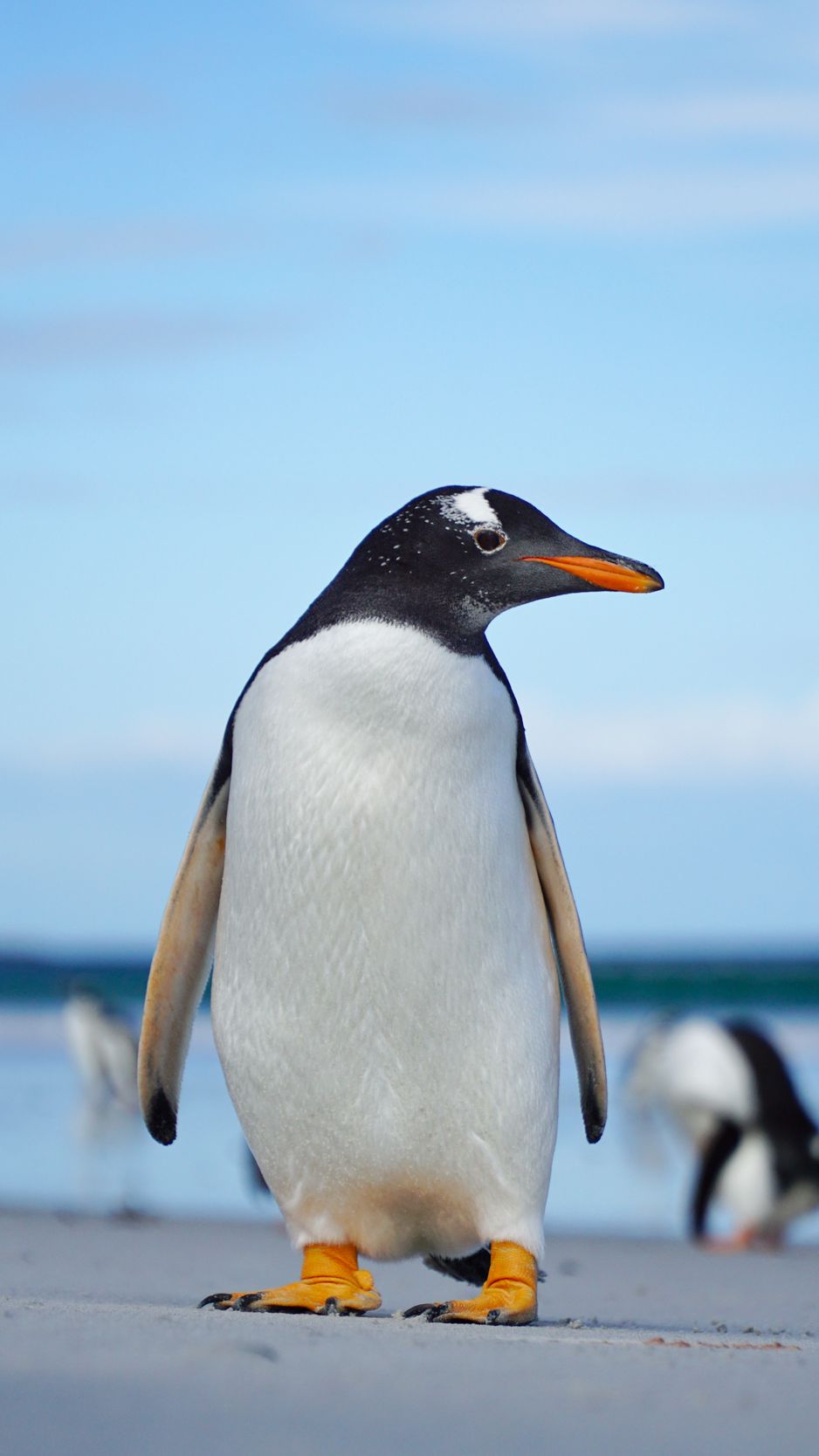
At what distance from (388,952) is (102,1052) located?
26.7 feet

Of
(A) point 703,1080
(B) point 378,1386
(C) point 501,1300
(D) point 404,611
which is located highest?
(D) point 404,611

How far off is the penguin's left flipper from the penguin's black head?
427 millimetres

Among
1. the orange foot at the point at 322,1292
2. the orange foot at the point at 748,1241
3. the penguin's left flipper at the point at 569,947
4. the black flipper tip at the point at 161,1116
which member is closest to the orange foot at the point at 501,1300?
the orange foot at the point at 322,1292

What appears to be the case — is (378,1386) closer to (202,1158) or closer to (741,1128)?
(741,1128)

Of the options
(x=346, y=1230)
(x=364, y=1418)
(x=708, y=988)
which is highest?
(x=708, y=988)

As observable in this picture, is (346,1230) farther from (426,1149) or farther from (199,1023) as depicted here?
(199,1023)

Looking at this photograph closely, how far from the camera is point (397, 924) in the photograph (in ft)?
12.4

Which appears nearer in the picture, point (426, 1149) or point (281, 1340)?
point (281, 1340)

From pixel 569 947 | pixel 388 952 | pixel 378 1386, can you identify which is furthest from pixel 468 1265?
pixel 378 1386

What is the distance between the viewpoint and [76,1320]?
3.12 metres

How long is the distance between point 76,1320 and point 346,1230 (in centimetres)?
93

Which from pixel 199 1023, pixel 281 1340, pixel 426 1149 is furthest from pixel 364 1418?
pixel 199 1023

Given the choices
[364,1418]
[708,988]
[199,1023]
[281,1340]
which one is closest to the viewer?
[364,1418]

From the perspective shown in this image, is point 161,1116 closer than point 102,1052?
Yes
